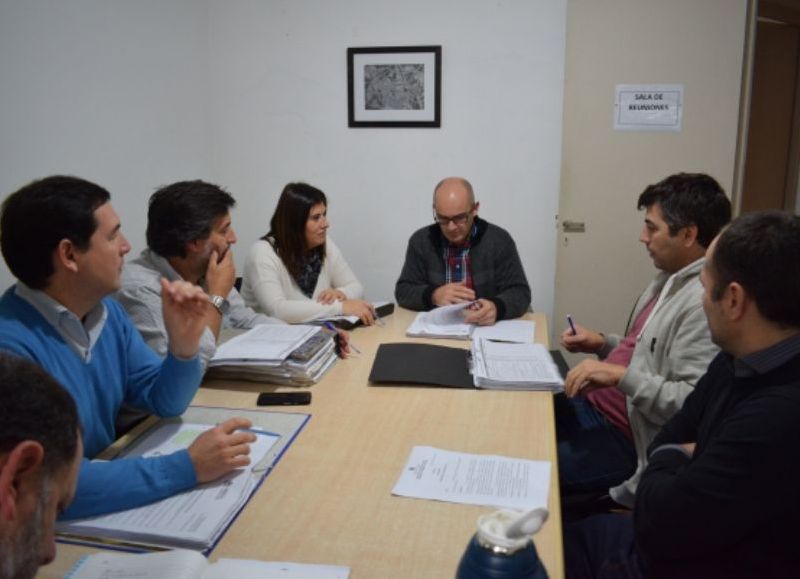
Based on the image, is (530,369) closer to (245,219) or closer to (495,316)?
(495,316)

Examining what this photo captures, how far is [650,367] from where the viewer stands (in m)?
1.77

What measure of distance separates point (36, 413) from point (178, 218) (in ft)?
3.97

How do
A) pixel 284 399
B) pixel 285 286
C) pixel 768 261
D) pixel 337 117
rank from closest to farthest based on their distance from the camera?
pixel 768 261
pixel 284 399
pixel 285 286
pixel 337 117

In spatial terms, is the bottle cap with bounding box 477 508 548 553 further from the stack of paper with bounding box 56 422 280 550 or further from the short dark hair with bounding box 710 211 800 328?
the short dark hair with bounding box 710 211 800 328

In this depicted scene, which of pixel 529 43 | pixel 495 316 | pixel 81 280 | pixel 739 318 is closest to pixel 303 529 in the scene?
pixel 81 280

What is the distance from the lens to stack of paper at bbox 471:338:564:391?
1.72 metres

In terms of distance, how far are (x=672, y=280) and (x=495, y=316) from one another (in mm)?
718

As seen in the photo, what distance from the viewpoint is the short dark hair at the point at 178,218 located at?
183 centimetres

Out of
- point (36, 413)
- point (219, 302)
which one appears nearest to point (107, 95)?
point (219, 302)

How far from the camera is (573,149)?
313 cm

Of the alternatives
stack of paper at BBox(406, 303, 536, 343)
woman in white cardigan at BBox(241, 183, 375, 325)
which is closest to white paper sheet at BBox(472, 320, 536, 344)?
stack of paper at BBox(406, 303, 536, 343)

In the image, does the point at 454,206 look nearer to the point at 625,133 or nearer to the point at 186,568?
the point at 625,133

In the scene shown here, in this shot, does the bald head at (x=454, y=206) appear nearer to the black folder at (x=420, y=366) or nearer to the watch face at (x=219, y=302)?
the black folder at (x=420, y=366)

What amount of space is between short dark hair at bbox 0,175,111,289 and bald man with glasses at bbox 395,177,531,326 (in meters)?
1.49
